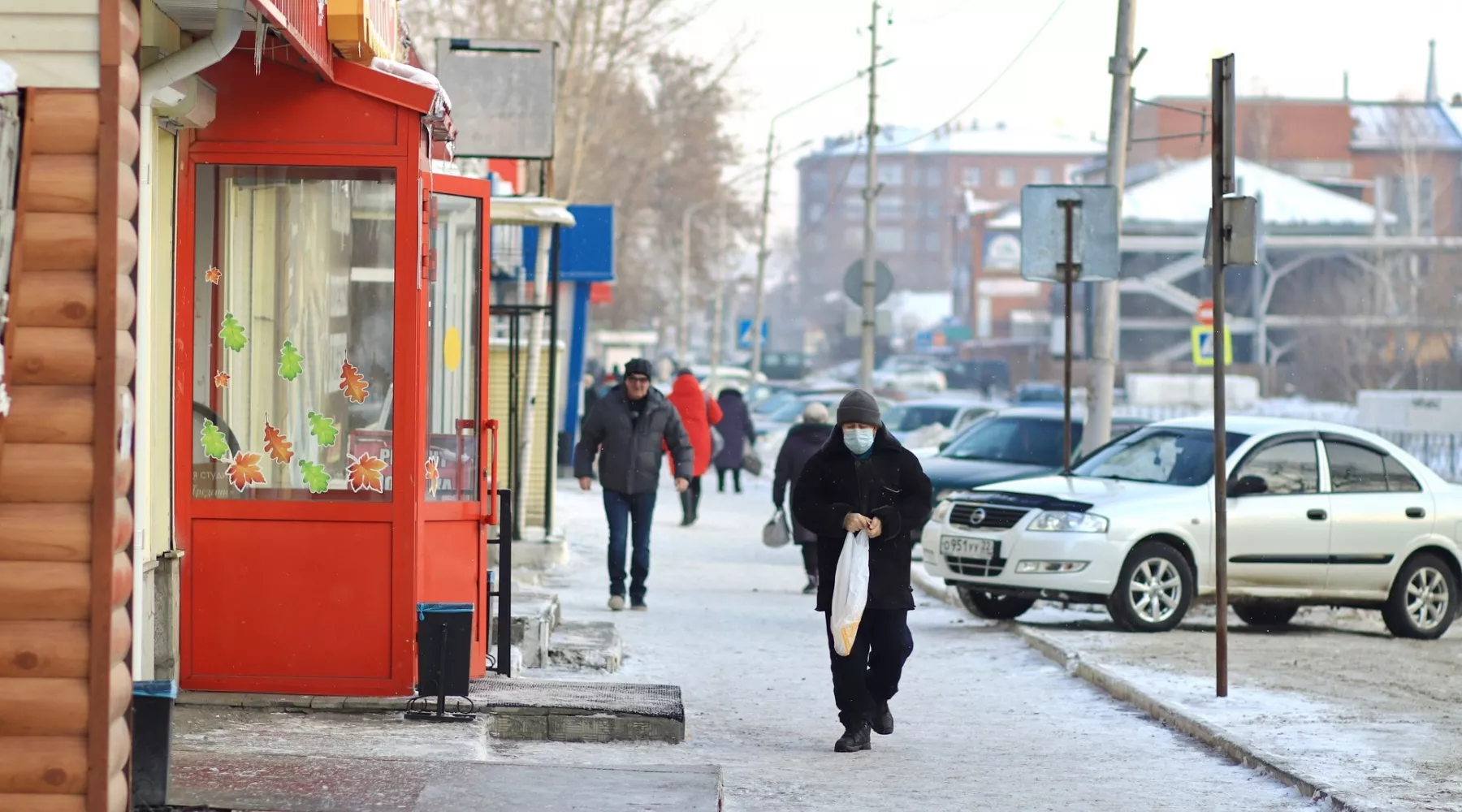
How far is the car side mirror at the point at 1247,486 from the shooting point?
13414mm

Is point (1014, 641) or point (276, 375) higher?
point (276, 375)

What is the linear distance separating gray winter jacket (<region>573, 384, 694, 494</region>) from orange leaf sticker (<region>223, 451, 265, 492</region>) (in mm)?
5743

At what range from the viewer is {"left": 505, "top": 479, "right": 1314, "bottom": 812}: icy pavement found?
7.66 metres

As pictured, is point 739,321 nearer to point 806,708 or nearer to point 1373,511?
point 1373,511

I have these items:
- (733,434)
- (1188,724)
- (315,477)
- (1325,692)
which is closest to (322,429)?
(315,477)

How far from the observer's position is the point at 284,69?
781 cm

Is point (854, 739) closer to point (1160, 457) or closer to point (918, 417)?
point (1160, 457)

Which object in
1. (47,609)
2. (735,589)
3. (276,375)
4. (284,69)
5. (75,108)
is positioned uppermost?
(284,69)

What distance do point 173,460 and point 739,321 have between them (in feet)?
140

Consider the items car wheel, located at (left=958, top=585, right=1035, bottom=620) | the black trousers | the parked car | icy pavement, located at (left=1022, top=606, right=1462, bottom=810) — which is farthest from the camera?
the parked car

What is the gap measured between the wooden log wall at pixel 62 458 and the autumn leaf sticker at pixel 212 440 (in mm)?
2841

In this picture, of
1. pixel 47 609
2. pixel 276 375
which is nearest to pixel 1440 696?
pixel 276 375

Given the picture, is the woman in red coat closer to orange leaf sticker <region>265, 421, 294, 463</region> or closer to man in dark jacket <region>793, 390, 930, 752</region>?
man in dark jacket <region>793, 390, 930, 752</region>

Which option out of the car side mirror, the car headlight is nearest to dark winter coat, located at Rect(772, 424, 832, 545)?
the car headlight
